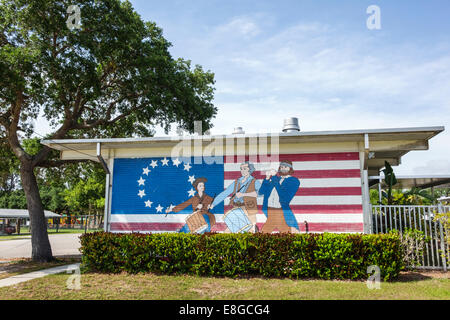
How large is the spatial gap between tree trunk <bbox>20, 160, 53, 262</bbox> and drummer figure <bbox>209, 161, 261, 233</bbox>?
7.06 m

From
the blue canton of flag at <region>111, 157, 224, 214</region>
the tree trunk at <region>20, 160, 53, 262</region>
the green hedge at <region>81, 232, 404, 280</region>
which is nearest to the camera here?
the green hedge at <region>81, 232, 404, 280</region>

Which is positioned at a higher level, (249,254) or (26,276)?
(249,254)

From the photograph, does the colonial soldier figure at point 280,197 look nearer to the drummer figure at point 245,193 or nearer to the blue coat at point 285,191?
the blue coat at point 285,191

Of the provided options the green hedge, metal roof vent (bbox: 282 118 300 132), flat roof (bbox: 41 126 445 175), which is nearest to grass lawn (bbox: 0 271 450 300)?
the green hedge

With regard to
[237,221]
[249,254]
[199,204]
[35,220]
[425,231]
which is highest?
[199,204]

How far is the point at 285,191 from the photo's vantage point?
397 inches

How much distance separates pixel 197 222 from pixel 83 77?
719 centimetres

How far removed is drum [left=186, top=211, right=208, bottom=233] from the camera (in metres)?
10.3

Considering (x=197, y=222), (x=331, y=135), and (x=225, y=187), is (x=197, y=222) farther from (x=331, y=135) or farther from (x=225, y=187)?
(x=331, y=135)

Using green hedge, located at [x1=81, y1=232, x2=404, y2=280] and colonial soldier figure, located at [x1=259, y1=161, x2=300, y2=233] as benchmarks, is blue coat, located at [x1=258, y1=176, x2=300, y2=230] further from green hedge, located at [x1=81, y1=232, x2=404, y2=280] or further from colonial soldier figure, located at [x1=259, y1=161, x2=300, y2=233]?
green hedge, located at [x1=81, y1=232, x2=404, y2=280]

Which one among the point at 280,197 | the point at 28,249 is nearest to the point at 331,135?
the point at 280,197

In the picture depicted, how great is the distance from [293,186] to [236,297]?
4299 millimetres

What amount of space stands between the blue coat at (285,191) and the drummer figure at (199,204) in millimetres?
1662
